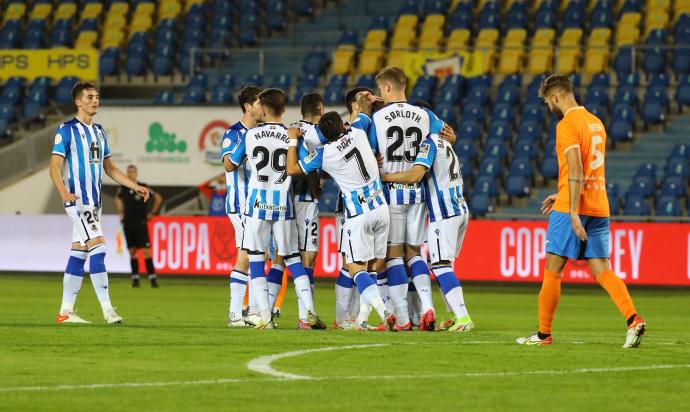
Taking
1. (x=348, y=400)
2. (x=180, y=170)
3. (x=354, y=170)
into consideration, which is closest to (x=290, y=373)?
(x=348, y=400)

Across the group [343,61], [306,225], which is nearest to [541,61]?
[343,61]

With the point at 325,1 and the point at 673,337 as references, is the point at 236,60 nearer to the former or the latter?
the point at 325,1

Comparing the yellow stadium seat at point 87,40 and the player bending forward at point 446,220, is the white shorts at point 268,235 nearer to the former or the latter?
the player bending forward at point 446,220

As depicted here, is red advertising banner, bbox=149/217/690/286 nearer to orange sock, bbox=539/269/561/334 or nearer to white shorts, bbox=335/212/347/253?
white shorts, bbox=335/212/347/253

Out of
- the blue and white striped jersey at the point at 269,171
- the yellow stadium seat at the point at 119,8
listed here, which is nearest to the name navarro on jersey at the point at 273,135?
the blue and white striped jersey at the point at 269,171

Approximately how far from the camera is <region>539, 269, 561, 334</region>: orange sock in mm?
11516

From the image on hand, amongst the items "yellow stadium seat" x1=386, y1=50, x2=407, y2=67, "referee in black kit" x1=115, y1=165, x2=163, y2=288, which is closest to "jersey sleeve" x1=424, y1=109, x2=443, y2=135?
"referee in black kit" x1=115, y1=165, x2=163, y2=288

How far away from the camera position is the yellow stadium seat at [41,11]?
3891cm

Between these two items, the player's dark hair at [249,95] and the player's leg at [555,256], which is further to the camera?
the player's dark hair at [249,95]

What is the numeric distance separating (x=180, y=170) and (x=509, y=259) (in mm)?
9645

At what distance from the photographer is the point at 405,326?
13594 mm

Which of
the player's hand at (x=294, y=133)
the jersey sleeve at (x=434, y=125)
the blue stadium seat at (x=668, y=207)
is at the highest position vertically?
the jersey sleeve at (x=434, y=125)

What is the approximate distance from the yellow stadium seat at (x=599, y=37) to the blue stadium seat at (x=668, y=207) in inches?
248

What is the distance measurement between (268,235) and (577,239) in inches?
142
